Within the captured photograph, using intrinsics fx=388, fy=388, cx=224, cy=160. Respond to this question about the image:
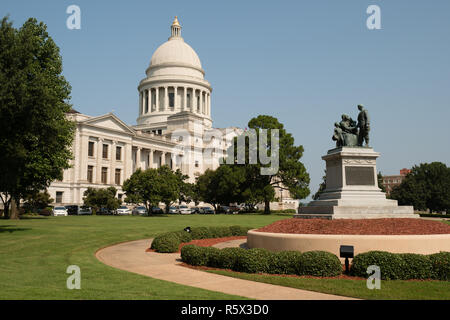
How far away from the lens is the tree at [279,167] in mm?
59500

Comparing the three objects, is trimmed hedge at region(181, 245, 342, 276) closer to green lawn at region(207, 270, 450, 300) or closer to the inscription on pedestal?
green lawn at region(207, 270, 450, 300)

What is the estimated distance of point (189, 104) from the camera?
391 feet

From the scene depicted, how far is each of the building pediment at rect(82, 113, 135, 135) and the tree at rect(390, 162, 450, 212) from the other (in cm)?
6788

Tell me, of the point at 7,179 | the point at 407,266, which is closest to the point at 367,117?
the point at 407,266

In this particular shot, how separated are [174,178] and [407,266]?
5226cm

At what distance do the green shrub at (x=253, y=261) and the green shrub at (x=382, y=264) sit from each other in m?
2.64

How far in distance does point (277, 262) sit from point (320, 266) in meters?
1.33

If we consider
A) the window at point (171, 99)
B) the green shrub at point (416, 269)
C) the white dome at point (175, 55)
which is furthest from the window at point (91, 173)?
the green shrub at point (416, 269)

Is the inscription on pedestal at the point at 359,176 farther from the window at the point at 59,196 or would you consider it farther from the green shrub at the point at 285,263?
the window at the point at 59,196

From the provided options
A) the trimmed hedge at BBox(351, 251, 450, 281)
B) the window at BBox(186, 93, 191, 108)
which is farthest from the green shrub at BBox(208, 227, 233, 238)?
the window at BBox(186, 93, 191, 108)

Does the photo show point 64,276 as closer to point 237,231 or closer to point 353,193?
point 353,193

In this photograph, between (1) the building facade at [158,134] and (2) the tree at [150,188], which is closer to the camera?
(2) the tree at [150,188]

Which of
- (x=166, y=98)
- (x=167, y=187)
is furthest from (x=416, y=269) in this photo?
(x=166, y=98)
